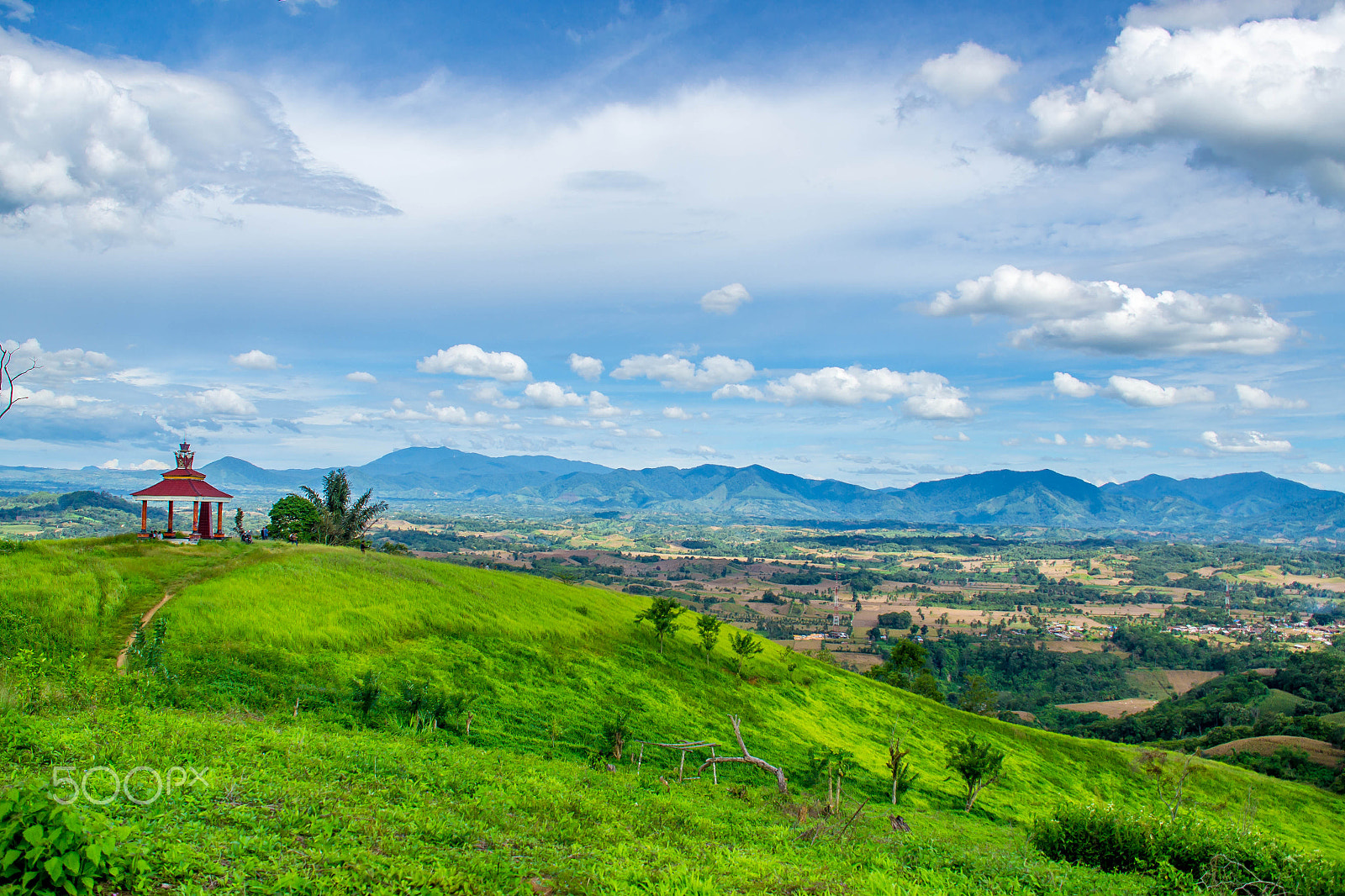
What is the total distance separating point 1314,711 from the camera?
103 meters

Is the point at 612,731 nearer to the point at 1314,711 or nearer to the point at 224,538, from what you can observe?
the point at 224,538

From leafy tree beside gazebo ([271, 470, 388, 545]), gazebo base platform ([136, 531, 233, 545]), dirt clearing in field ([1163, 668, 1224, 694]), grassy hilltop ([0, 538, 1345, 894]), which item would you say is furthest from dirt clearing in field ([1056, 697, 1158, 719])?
gazebo base platform ([136, 531, 233, 545])

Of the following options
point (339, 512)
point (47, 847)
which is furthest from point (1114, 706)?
point (47, 847)

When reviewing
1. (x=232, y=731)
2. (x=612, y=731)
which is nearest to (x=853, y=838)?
(x=612, y=731)

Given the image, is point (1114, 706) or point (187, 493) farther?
point (1114, 706)

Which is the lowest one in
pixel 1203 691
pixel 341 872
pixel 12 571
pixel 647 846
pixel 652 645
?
pixel 1203 691

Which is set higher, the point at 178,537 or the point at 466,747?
the point at 178,537

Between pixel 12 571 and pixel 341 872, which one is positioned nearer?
pixel 341 872

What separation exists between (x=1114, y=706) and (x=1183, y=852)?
144 meters

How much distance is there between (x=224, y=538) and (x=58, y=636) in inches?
896

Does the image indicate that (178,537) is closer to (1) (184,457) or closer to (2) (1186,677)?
(1) (184,457)

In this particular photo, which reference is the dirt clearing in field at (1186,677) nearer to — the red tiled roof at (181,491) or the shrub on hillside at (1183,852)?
the shrub on hillside at (1183,852)

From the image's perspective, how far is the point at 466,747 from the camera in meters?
22.5

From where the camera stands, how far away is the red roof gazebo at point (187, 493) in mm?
44656
